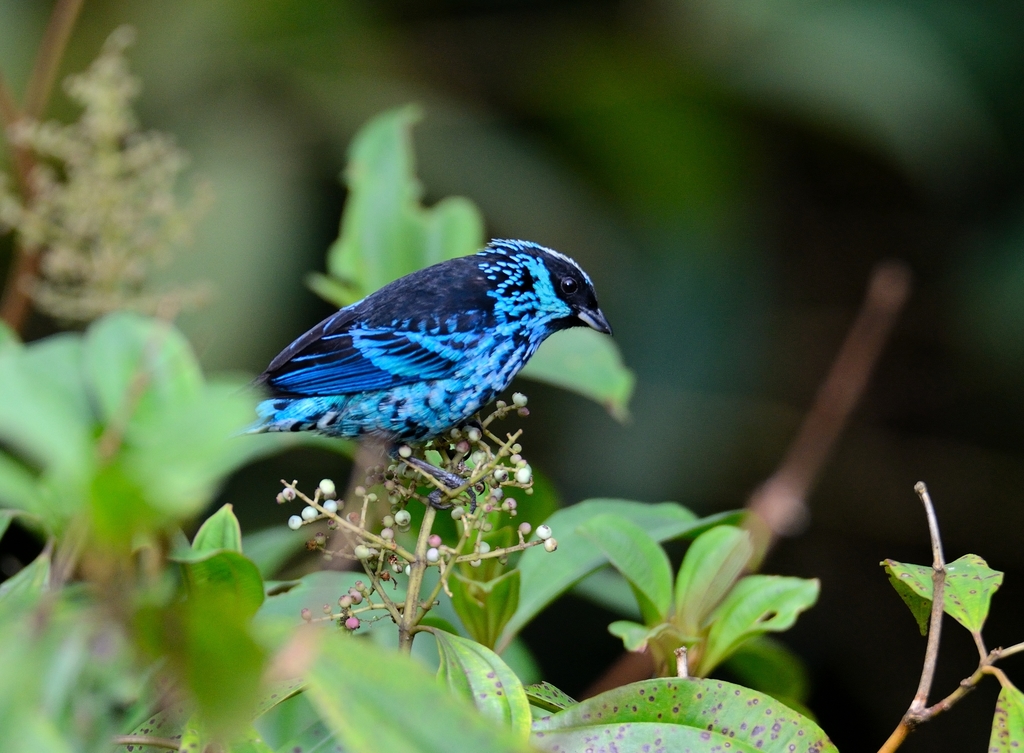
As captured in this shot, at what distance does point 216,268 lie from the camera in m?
4.24

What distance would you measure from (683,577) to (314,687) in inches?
48.7

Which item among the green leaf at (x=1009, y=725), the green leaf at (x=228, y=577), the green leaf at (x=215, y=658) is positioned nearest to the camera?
the green leaf at (x=215, y=658)

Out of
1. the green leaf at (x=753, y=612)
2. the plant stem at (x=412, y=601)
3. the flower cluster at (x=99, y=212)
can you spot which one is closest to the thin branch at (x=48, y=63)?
the flower cluster at (x=99, y=212)

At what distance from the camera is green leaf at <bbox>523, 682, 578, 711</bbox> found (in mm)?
1593

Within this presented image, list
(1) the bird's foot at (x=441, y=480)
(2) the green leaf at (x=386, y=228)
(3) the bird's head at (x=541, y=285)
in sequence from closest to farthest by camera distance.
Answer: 1. (1) the bird's foot at (x=441, y=480)
2. (3) the bird's head at (x=541, y=285)
3. (2) the green leaf at (x=386, y=228)

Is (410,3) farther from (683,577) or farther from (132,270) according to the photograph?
(683,577)

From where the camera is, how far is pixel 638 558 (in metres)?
1.91

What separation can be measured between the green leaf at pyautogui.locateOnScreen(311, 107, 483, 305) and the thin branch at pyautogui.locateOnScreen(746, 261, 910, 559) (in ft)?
3.50

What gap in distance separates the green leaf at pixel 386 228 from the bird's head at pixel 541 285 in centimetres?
25

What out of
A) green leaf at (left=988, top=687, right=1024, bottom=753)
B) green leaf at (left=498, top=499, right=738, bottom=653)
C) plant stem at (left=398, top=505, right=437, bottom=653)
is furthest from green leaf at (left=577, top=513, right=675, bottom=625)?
green leaf at (left=988, top=687, right=1024, bottom=753)

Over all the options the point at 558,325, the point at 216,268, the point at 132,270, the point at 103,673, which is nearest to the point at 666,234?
the point at 216,268

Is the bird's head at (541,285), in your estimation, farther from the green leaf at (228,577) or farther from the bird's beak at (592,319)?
the green leaf at (228,577)

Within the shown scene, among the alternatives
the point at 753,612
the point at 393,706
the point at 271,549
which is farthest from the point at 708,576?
the point at 393,706

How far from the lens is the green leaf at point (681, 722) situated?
1439 mm
